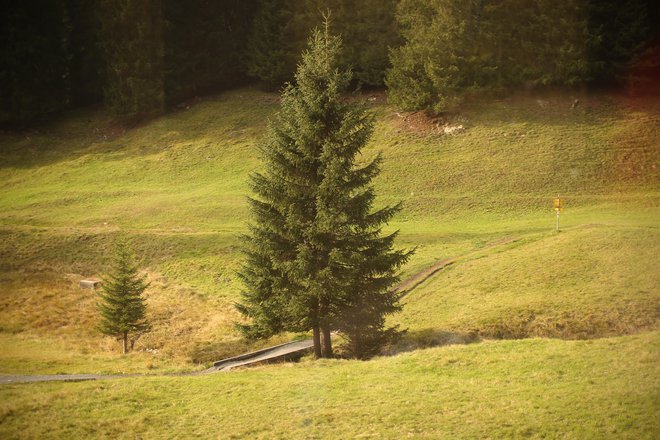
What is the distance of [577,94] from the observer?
155ft

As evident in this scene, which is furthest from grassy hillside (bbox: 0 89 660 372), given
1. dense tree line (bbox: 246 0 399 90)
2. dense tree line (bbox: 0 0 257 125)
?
dense tree line (bbox: 246 0 399 90)

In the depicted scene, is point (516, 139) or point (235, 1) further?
point (235, 1)

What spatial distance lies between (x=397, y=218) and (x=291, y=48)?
1034 inches

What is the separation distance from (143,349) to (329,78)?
14.9 m

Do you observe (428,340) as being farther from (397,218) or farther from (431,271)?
(397,218)

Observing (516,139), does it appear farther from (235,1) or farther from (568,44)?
(235,1)

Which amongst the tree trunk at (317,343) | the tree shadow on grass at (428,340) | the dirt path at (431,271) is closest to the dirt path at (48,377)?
the tree trunk at (317,343)

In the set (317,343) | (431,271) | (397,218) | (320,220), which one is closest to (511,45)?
(397,218)

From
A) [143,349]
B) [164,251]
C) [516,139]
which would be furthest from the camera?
[516,139]

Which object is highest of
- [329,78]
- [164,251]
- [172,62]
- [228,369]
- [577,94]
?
[172,62]

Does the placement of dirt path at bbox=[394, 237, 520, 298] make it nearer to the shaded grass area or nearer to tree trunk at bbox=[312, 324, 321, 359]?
tree trunk at bbox=[312, 324, 321, 359]

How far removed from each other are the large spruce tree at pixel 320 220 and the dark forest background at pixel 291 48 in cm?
2900

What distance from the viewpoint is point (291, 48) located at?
56.6 metres

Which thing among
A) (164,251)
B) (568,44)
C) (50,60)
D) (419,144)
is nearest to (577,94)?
(568,44)
